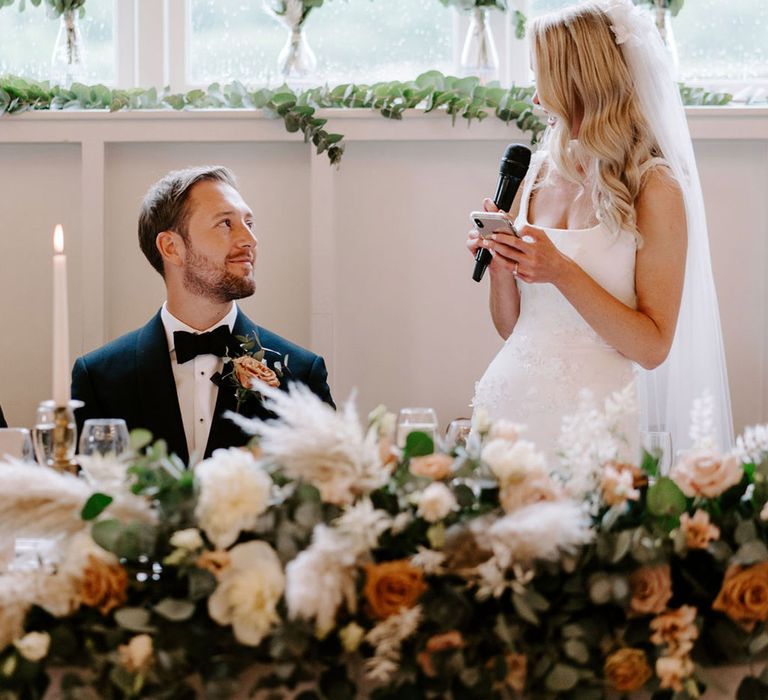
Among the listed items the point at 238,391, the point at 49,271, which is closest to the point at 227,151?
the point at 49,271

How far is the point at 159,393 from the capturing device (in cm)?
258

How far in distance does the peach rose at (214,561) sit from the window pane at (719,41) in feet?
9.23

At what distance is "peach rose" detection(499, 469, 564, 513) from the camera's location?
1.12 m

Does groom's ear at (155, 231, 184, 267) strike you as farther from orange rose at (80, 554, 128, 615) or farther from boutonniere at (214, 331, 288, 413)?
orange rose at (80, 554, 128, 615)

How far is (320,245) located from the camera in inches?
126

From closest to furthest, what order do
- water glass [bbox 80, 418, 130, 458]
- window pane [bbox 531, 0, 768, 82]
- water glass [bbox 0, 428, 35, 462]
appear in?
water glass [bbox 80, 418, 130, 458] < water glass [bbox 0, 428, 35, 462] < window pane [bbox 531, 0, 768, 82]

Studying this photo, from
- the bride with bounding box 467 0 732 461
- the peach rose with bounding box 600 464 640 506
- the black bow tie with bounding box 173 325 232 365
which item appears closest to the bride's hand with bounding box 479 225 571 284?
the bride with bounding box 467 0 732 461

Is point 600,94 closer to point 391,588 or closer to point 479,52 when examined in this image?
point 479,52

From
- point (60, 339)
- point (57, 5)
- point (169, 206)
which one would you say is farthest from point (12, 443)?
point (57, 5)

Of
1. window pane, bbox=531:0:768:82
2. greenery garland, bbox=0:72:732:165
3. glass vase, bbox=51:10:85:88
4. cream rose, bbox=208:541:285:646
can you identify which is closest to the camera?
cream rose, bbox=208:541:285:646

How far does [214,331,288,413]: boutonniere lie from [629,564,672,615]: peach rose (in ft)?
4.89

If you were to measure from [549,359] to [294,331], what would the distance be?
1143 millimetres

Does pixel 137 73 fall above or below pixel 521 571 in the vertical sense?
above

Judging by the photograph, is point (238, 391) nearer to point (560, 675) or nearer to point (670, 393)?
point (670, 393)
